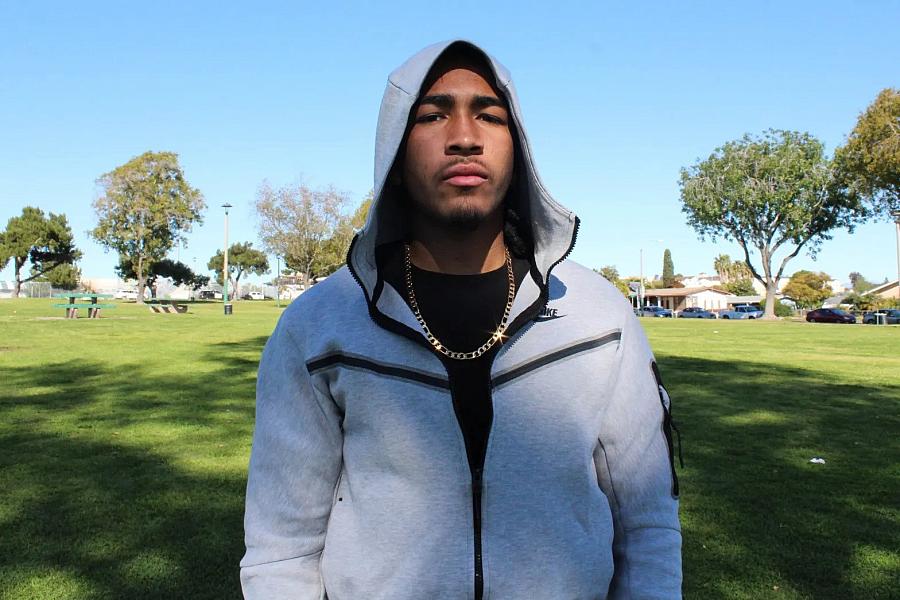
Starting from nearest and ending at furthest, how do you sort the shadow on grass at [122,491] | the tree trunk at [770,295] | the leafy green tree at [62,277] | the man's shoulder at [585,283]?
1. the man's shoulder at [585,283]
2. the shadow on grass at [122,491]
3. the tree trunk at [770,295]
4. the leafy green tree at [62,277]

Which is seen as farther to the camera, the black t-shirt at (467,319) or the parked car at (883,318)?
the parked car at (883,318)

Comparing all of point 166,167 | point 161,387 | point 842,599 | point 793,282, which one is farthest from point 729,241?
point 842,599

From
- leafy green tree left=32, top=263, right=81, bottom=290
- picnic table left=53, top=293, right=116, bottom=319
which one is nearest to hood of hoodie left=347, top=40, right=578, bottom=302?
picnic table left=53, top=293, right=116, bottom=319

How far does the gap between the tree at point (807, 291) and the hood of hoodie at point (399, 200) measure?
313 ft

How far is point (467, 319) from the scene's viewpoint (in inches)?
74.9

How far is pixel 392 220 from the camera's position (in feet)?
6.86

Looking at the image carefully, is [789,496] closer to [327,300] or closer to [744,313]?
[327,300]

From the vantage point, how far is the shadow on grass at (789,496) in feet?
14.0

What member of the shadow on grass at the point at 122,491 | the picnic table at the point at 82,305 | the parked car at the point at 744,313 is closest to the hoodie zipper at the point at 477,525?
the shadow on grass at the point at 122,491

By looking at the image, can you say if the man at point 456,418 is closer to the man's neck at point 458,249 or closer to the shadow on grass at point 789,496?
the man's neck at point 458,249

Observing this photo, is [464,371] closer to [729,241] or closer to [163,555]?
[163,555]

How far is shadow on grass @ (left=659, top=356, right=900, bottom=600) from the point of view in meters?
4.27

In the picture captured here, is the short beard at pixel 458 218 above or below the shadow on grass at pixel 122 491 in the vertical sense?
above

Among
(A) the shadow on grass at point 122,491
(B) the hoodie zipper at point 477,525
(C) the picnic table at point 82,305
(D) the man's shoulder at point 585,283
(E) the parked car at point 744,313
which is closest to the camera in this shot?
(B) the hoodie zipper at point 477,525
